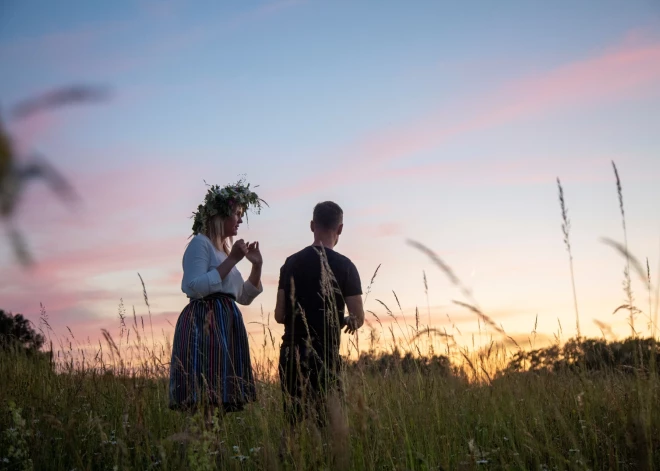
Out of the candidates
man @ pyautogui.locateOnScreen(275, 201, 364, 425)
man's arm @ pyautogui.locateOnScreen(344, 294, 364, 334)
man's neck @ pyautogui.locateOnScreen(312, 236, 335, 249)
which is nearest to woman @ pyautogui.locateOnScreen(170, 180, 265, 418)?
man @ pyautogui.locateOnScreen(275, 201, 364, 425)

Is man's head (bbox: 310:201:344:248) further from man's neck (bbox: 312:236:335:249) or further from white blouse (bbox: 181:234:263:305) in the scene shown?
white blouse (bbox: 181:234:263:305)

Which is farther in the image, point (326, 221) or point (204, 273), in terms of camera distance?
point (326, 221)

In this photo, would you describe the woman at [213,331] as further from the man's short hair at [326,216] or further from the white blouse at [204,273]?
the man's short hair at [326,216]

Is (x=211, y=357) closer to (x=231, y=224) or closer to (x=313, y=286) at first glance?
(x=313, y=286)

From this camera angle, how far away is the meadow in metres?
3.51

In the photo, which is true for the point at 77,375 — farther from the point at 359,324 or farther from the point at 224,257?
the point at 359,324

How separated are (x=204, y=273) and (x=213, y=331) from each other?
1.55ft

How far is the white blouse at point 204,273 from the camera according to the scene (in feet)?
16.5

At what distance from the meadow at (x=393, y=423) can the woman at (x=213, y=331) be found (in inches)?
8.9

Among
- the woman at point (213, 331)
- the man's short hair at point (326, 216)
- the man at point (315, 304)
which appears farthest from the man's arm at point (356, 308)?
the woman at point (213, 331)

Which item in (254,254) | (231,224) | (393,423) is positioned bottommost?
(393,423)

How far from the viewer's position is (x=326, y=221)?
5.19 meters

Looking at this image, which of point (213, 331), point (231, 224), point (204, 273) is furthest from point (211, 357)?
point (231, 224)

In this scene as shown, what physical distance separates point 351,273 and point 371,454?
66.5 inches
